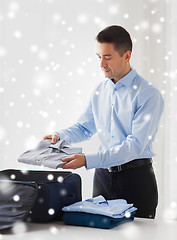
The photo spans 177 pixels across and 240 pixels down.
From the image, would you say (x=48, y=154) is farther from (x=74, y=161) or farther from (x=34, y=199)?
(x=34, y=199)

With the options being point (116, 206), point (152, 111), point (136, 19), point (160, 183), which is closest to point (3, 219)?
point (116, 206)

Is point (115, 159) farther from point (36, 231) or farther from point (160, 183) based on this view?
point (160, 183)

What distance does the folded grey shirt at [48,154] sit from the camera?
4.98 ft

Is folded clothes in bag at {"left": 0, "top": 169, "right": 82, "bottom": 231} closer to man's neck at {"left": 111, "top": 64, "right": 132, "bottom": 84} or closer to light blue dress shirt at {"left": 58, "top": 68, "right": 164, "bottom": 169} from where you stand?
light blue dress shirt at {"left": 58, "top": 68, "right": 164, "bottom": 169}

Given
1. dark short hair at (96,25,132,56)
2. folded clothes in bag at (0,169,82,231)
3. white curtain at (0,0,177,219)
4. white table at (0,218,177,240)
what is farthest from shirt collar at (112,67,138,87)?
white curtain at (0,0,177,219)

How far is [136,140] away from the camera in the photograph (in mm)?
1771

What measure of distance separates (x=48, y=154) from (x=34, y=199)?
26 cm

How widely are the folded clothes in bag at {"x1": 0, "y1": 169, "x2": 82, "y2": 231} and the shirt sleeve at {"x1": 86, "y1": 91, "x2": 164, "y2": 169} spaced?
Answer: 0.20 meters

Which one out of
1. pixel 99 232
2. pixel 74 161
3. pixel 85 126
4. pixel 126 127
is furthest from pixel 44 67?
pixel 99 232

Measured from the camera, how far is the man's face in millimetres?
1856

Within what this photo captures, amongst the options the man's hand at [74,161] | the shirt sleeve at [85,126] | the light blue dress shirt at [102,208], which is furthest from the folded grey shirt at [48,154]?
the shirt sleeve at [85,126]

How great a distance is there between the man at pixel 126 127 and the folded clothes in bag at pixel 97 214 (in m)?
0.32

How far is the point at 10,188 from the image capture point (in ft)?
4.66

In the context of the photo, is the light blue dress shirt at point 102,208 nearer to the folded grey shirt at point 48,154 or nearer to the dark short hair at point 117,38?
the folded grey shirt at point 48,154
